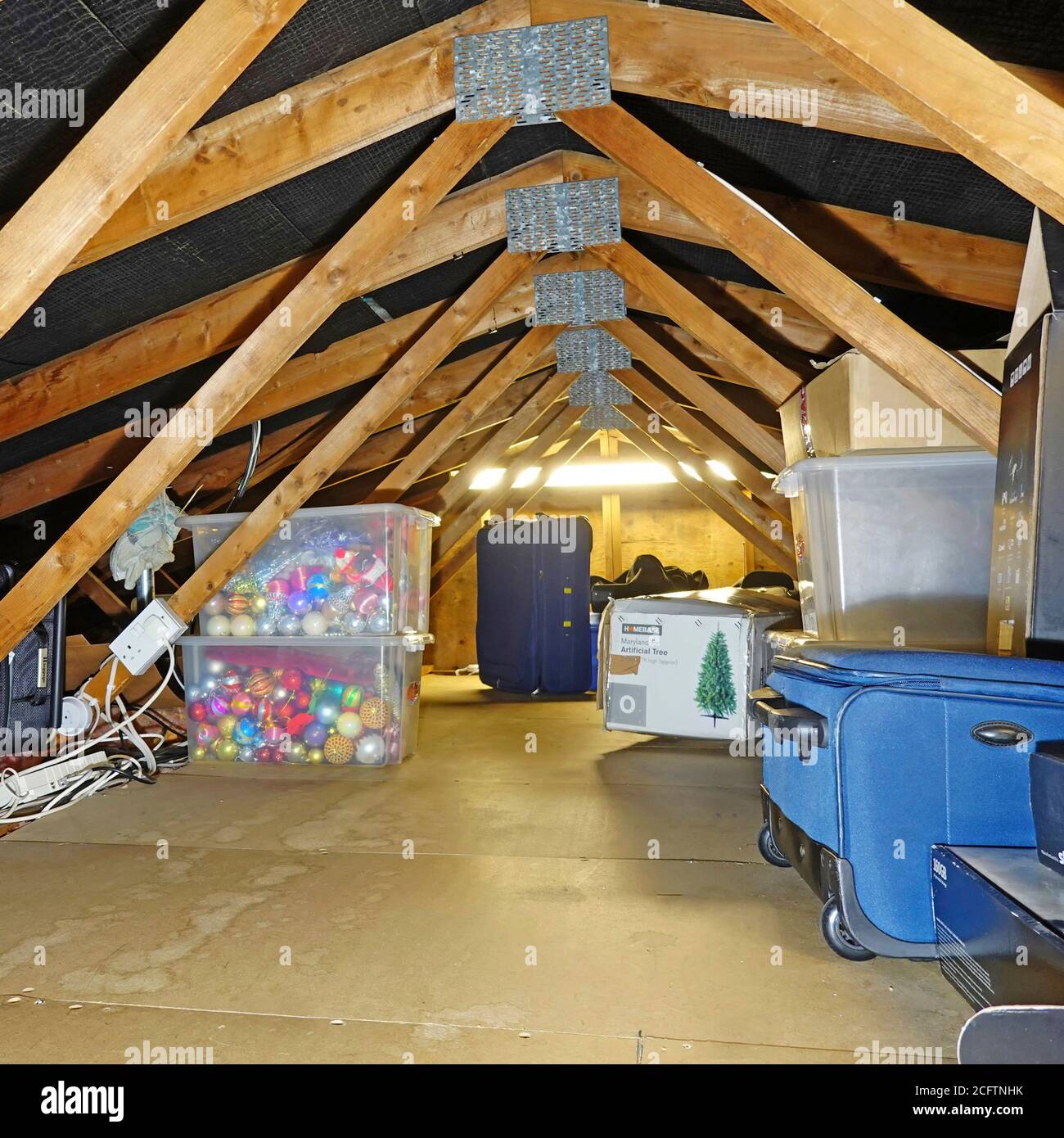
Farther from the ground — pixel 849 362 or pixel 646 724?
pixel 849 362

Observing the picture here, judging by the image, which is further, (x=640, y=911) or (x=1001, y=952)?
(x=640, y=911)

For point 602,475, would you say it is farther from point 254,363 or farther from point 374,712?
point 254,363

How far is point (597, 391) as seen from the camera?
20.1 feet

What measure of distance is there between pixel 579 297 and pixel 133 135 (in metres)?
2.83

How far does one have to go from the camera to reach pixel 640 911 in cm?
200

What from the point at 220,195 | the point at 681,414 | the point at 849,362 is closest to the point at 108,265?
the point at 220,195

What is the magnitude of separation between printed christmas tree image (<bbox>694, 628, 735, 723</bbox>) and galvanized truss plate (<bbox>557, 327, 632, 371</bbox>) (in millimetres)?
2074

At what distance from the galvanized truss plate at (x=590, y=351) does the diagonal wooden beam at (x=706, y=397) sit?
0.21m

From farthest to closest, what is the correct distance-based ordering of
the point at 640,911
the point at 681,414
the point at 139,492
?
the point at 681,414 < the point at 139,492 < the point at 640,911

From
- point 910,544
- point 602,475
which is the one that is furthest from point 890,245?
point 602,475

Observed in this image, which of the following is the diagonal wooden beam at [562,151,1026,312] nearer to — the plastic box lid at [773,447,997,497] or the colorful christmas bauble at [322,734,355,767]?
the plastic box lid at [773,447,997,497]

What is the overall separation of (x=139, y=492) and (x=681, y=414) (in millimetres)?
3854
